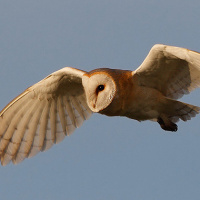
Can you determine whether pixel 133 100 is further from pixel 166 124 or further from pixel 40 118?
pixel 40 118

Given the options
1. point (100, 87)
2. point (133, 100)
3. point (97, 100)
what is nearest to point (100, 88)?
point (100, 87)

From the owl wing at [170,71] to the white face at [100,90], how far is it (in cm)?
57

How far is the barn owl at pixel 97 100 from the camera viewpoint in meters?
9.10

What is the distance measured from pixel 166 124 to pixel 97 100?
A: 62.7 inches

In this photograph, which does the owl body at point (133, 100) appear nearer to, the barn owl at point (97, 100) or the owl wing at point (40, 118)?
the barn owl at point (97, 100)

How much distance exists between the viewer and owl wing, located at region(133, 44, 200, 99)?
8953mm

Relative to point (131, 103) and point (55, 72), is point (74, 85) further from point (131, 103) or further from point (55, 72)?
point (131, 103)

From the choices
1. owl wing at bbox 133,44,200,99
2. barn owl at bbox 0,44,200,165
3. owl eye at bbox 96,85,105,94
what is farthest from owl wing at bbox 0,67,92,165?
owl wing at bbox 133,44,200,99

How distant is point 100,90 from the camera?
9148 millimetres

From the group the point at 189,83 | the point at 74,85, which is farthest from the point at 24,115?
the point at 189,83

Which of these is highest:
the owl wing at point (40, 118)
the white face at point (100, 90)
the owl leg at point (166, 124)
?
the white face at point (100, 90)

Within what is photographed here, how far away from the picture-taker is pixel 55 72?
1011cm

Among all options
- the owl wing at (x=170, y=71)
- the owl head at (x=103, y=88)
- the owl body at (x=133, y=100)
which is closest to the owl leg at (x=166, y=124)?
the owl body at (x=133, y=100)

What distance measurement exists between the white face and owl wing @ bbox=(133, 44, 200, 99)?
0.57m
